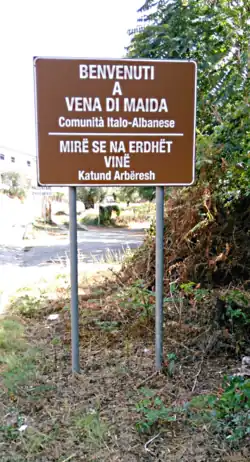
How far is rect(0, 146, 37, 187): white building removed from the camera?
1547 inches

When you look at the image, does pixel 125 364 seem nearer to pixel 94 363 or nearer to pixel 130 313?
pixel 94 363

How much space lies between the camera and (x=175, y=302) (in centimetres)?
386

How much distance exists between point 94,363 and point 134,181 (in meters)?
1.61

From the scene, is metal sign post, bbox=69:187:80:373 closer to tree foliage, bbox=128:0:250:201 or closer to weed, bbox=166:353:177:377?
weed, bbox=166:353:177:377

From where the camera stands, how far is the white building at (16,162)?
39.3 metres

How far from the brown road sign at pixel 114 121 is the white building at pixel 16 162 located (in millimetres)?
36427

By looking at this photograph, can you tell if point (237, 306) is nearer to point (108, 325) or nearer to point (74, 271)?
point (108, 325)

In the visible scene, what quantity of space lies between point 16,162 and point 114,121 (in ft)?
140

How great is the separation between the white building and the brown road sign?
36427 mm

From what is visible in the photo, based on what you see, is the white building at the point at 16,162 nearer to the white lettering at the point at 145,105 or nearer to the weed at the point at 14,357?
the weed at the point at 14,357

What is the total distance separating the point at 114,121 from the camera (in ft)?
8.79

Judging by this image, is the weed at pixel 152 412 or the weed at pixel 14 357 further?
the weed at pixel 14 357

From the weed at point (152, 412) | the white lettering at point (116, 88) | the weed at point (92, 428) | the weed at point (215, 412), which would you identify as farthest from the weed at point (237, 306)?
the white lettering at point (116, 88)

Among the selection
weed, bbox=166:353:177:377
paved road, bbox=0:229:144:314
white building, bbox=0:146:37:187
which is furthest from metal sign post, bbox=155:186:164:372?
white building, bbox=0:146:37:187
